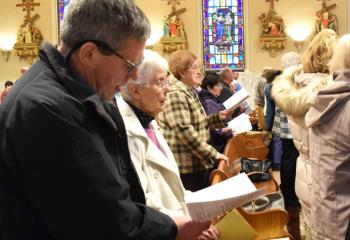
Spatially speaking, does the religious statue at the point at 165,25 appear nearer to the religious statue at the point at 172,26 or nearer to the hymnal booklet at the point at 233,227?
the religious statue at the point at 172,26

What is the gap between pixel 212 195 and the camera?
1.87 metres

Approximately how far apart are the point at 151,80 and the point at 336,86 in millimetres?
1037

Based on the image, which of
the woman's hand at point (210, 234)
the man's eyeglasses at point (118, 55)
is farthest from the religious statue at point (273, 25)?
the man's eyeglasses at point (118, 55)

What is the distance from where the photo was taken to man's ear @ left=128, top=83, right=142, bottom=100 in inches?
103

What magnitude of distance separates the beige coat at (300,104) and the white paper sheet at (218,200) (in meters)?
1.68

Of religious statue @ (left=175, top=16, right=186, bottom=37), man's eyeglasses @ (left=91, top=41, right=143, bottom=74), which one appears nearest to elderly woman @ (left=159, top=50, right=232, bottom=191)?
man's eyeglasses @ (left=91, top=41, right=143, bottom=74)

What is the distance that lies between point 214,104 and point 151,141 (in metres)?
2.88

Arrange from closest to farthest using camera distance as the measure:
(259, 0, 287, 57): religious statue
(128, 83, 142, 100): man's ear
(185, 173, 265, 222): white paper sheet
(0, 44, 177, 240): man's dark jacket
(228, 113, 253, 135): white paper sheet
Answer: (0, 44, 177, 240): man's dark jacket
(185, 173, 265, 222): white paper sheet
(128, 83, 142, 100): man's ear
(228, 113, 253, 135): white paper sheet
(259, 0, 287, 57): religious statue

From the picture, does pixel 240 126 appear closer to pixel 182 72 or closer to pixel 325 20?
pixel 182 72

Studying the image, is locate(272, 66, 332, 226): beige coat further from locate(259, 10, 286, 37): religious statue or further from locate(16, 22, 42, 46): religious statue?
locate(16, 22, 42, 46): religious statue

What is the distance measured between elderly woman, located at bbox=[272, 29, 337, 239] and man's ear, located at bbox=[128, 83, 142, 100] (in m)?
1.27

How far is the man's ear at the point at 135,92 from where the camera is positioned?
2.63 metres

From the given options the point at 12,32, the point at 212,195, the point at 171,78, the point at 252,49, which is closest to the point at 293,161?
the point at 171,78

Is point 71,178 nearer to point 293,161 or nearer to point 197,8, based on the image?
point 293,161
